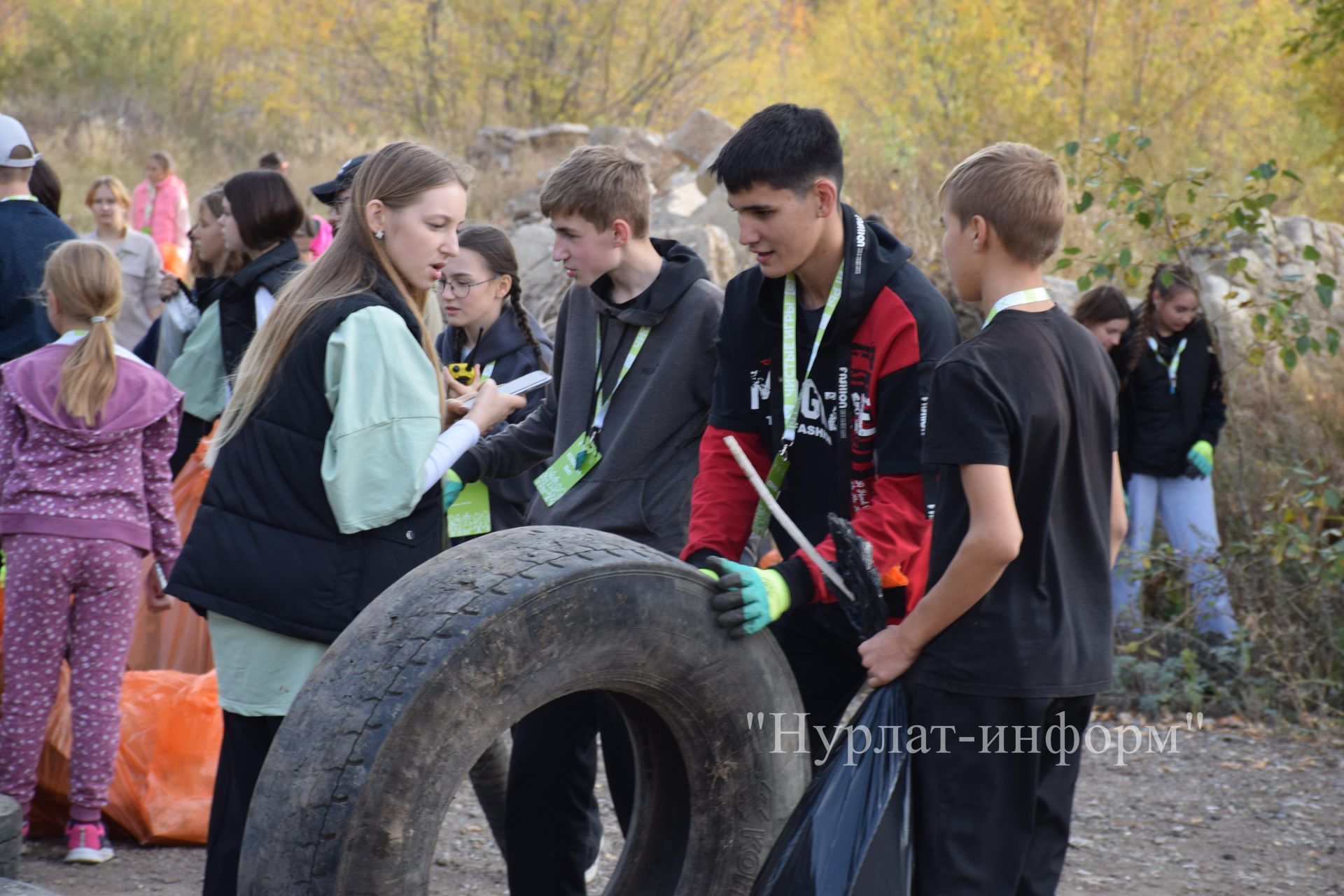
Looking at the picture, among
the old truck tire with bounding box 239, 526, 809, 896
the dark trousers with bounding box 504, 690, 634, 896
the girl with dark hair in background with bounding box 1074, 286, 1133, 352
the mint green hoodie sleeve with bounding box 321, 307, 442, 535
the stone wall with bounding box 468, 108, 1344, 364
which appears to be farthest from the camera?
the stone wall with bounding box 468, 108, 1344, 364

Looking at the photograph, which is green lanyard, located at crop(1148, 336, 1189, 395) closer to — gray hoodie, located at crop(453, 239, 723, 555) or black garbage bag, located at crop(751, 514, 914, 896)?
gray hoodie, located at crop(453, 239, 723, 555)

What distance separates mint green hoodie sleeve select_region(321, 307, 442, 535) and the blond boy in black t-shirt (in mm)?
1031

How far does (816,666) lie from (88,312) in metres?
2.66

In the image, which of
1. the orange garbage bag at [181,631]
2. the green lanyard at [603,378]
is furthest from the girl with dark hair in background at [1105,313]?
the orange garbage bag at [181,631]

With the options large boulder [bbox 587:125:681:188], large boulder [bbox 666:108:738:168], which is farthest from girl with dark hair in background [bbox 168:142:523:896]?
large boulder [bbox 587:125:681:188]

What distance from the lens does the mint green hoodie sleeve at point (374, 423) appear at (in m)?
2.71

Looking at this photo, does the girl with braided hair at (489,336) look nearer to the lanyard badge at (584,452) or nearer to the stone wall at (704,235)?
the lanyard badge at (584,452)

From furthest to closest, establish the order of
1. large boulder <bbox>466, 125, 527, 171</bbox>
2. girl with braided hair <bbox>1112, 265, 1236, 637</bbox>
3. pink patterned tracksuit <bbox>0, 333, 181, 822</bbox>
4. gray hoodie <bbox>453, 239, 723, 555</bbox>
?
large boulder <bbox>466, 125, 527, 171</bbox>, girl with braided hair <bbox>1112, 265, 1236, 637</bbox>, pink patterned tracksuit <bbox>0, 333, 181, 822</bbox>, gray hoodie <bbox>453, 239, 723, 555</bbox>

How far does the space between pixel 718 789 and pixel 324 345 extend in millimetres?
1242

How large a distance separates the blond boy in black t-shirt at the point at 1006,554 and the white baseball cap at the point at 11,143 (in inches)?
151

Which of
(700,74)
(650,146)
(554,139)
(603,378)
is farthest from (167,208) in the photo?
(603,378)

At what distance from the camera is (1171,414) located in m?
6.90

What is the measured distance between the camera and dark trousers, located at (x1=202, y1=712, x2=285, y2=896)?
2.93 m

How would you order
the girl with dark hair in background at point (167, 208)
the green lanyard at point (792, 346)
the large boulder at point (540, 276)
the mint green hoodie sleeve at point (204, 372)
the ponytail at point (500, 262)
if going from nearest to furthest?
the green lanyard at point (792, 346), the ponytail at point (500, 262), the mint green hoodie sleeve at point (204, 372), the large boulder at point (540, 276), the girl with dark hair in background at point (167, 208)
